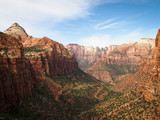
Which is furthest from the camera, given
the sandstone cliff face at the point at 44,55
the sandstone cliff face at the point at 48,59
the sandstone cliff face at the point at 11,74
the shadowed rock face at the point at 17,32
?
the shadowed rock face at the point at 17,32

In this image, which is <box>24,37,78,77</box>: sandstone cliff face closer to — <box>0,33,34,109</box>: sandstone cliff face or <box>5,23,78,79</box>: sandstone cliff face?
<box>5,23,78,79</box>: sandstone cliff face

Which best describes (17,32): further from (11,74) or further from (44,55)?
(11,74)

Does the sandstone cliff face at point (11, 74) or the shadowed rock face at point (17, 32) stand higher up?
the shadowed rock face at point (17, 32)

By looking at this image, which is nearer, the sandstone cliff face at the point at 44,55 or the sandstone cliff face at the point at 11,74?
the sandstone cliff face at the point at 11,74

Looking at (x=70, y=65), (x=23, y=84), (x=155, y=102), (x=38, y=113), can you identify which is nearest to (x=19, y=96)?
(x=23, y=84)

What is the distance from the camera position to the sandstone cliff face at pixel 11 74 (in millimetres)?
39969

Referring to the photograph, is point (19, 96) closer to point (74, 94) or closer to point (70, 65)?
point (74, 94)

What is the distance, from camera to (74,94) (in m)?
97.2

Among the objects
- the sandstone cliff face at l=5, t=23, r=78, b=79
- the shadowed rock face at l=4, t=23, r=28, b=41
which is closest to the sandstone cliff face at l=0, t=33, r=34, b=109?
the sandstone cliff face at l=5, t=23, r=78, b=79

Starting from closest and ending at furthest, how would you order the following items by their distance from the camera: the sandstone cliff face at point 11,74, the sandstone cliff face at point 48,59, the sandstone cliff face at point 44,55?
the sandstone cliff face at point 11,74
the sandstone cliff face at point 48,59
the sandstone cliff face at point 44,55

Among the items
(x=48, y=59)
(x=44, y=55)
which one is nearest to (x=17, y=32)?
(x=44, y=55)

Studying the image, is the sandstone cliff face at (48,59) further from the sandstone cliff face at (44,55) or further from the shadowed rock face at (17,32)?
the shadowed rock face at (17,32)

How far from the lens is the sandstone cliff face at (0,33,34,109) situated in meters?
40.0

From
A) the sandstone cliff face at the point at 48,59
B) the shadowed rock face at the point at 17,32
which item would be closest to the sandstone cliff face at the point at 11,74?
the sandstone cliff face at the point at 48,59
